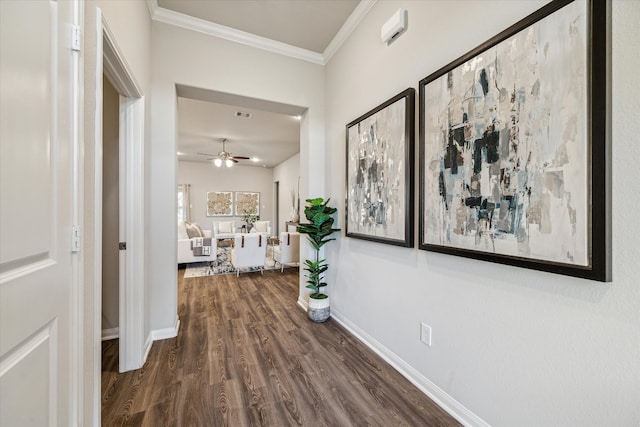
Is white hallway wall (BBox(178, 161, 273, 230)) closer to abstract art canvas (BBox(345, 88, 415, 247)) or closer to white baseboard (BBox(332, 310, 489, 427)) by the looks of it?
abstract art canvas (BBox(345, 88, 415, 247))

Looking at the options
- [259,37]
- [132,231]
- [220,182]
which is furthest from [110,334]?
[220,182]

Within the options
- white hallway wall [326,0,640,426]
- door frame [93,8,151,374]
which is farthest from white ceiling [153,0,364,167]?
door frame [93,8,151,374]

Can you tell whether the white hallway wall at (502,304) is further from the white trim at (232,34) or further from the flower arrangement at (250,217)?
the flower arrangement at (250,217)

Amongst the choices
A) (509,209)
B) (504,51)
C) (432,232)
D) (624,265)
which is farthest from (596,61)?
(432,232)

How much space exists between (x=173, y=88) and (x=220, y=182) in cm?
699

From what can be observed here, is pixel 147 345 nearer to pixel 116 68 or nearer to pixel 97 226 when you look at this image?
pixel 97 226

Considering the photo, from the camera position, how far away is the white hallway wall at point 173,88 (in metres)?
2.44

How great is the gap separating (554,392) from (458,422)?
61 centimetres

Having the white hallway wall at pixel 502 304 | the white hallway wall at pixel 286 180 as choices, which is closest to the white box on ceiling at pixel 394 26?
the white hallway wall at pixel 502 304

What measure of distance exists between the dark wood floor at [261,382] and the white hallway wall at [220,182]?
6.71m

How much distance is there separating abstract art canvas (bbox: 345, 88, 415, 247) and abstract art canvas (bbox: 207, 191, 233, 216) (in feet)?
24.7

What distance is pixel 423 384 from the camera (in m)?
1.75

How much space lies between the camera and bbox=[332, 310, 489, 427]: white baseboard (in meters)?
1.47

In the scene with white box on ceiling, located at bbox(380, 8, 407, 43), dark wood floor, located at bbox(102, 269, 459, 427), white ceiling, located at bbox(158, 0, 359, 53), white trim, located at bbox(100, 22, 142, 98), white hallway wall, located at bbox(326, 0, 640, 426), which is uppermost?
white ceiling, located at bbox(158, 0, 359, 53)
